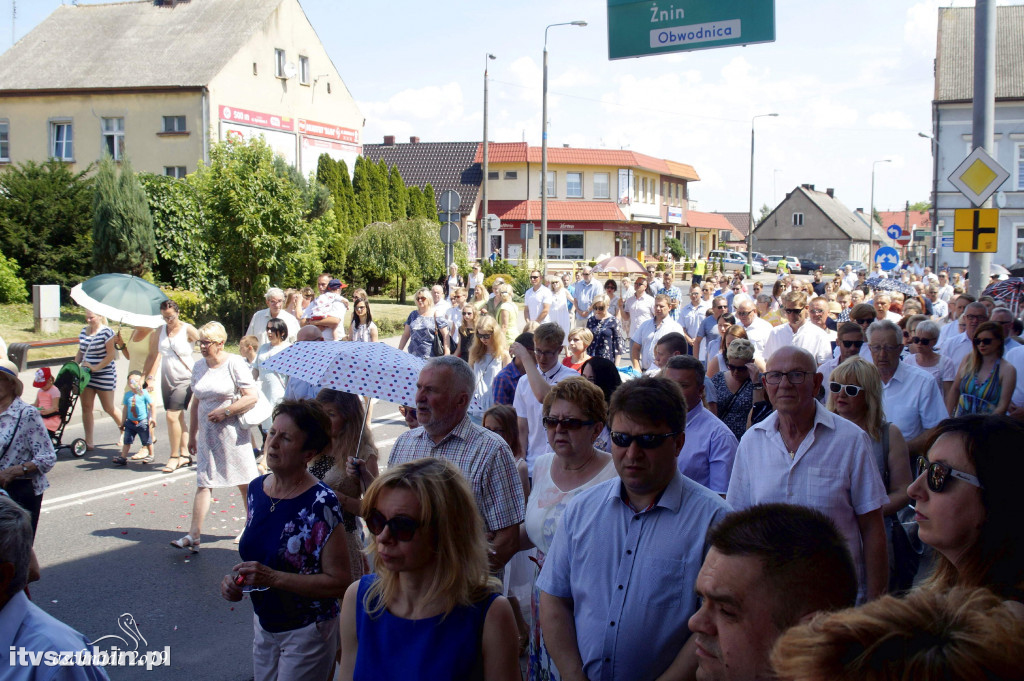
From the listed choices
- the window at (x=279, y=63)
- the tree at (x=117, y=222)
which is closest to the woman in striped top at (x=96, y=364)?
the tree at (x=117, y=222)

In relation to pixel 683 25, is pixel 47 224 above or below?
below

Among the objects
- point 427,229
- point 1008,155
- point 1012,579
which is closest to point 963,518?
point 1012,579

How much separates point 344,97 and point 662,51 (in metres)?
37.1

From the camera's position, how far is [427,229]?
32.9m

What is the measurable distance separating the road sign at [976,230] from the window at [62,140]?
1450 inches

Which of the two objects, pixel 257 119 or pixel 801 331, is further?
pixel 257 119

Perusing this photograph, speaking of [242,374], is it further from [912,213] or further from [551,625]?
[912,213]

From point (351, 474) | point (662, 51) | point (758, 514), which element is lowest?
point (351, 474)

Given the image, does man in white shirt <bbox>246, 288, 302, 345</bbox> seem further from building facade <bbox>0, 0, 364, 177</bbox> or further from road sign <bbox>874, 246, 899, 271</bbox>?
building facade <bbox>0, 0, 364, 177</bbox>

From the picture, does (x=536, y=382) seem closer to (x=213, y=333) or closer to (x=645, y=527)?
(x=213, y=333)

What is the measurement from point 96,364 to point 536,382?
275 inches

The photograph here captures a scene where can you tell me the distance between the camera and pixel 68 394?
404 inches

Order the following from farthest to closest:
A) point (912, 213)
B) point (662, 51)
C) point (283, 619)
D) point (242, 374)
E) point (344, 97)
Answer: point (912, 213)
point (344, 97)
point (662, 51)
point (242, 374)
point (283, 619)

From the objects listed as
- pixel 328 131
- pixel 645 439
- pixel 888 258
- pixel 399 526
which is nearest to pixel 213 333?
pixel 399 526
